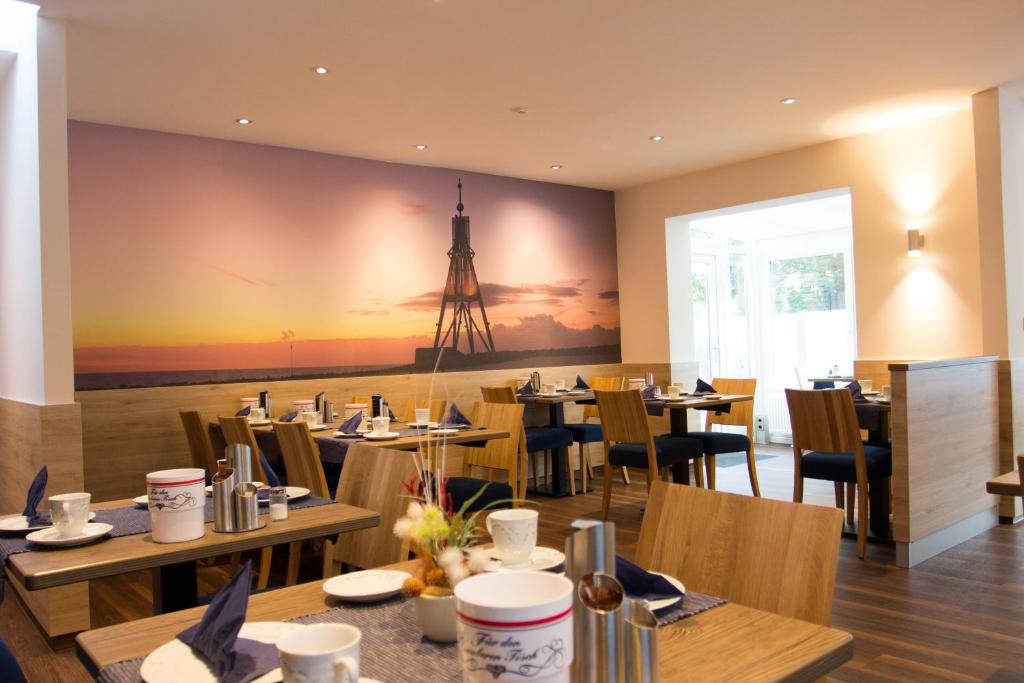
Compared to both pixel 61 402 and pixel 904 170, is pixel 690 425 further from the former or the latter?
pixel 61 402

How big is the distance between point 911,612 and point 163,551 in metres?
3.10

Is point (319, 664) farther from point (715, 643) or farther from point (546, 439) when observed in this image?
point (546, 439)

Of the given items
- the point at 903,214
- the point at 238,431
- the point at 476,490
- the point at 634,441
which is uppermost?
the point at 903,214

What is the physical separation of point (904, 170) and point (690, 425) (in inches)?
125

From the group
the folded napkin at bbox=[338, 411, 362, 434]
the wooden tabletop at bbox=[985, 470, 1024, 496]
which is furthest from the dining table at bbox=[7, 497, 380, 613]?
the folded napkin at bbox=[338, 411, 362, 434]

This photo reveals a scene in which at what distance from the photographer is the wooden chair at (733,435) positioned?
530 cm

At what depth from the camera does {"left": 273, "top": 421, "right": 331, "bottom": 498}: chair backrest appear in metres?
3.60

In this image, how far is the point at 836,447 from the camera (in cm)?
430

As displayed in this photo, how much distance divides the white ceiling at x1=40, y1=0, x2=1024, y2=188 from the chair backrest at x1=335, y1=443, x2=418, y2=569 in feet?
7.69

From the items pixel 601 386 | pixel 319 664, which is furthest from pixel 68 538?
pixel 601 386

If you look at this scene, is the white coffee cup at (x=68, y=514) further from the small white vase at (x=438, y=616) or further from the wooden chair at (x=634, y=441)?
the wooden chair at (x=634, y=441)

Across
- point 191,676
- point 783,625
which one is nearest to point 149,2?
point 191,676

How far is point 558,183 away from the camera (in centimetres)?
759

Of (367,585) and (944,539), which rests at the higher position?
(367,585)
